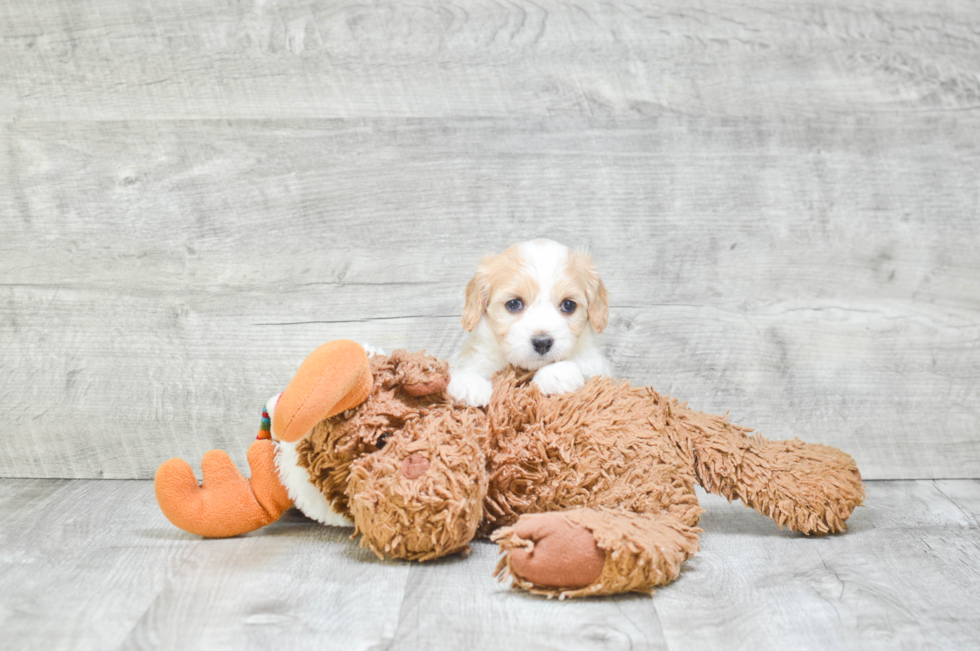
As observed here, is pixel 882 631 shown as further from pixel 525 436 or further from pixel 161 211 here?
pixel 161 211

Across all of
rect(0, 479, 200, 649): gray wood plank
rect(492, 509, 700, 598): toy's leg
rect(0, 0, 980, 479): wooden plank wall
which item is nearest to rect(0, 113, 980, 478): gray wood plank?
rect(0, 0, 980, 479): wooden plank wall

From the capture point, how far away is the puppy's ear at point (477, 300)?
1399 mm

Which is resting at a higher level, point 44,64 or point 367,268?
point 44,64

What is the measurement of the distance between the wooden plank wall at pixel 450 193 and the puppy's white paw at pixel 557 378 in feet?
1.62

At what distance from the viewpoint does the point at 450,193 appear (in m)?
1.81

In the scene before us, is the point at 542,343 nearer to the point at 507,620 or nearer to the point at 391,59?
the point at 507,620

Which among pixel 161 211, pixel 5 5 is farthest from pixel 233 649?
pixel 5 5

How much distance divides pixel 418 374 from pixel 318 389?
17cm

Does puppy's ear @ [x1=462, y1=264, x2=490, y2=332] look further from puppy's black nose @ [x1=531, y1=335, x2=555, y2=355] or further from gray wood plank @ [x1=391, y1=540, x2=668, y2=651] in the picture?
gray wood plank @ [x1=391, y1=540, x2=668, y2=651]

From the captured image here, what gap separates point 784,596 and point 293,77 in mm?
1350

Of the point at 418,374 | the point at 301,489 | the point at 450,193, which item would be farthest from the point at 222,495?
the point at 450,193

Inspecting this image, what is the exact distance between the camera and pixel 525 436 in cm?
129

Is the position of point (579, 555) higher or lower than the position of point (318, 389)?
lower

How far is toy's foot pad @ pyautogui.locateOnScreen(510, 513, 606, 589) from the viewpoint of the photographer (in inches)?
42.3
